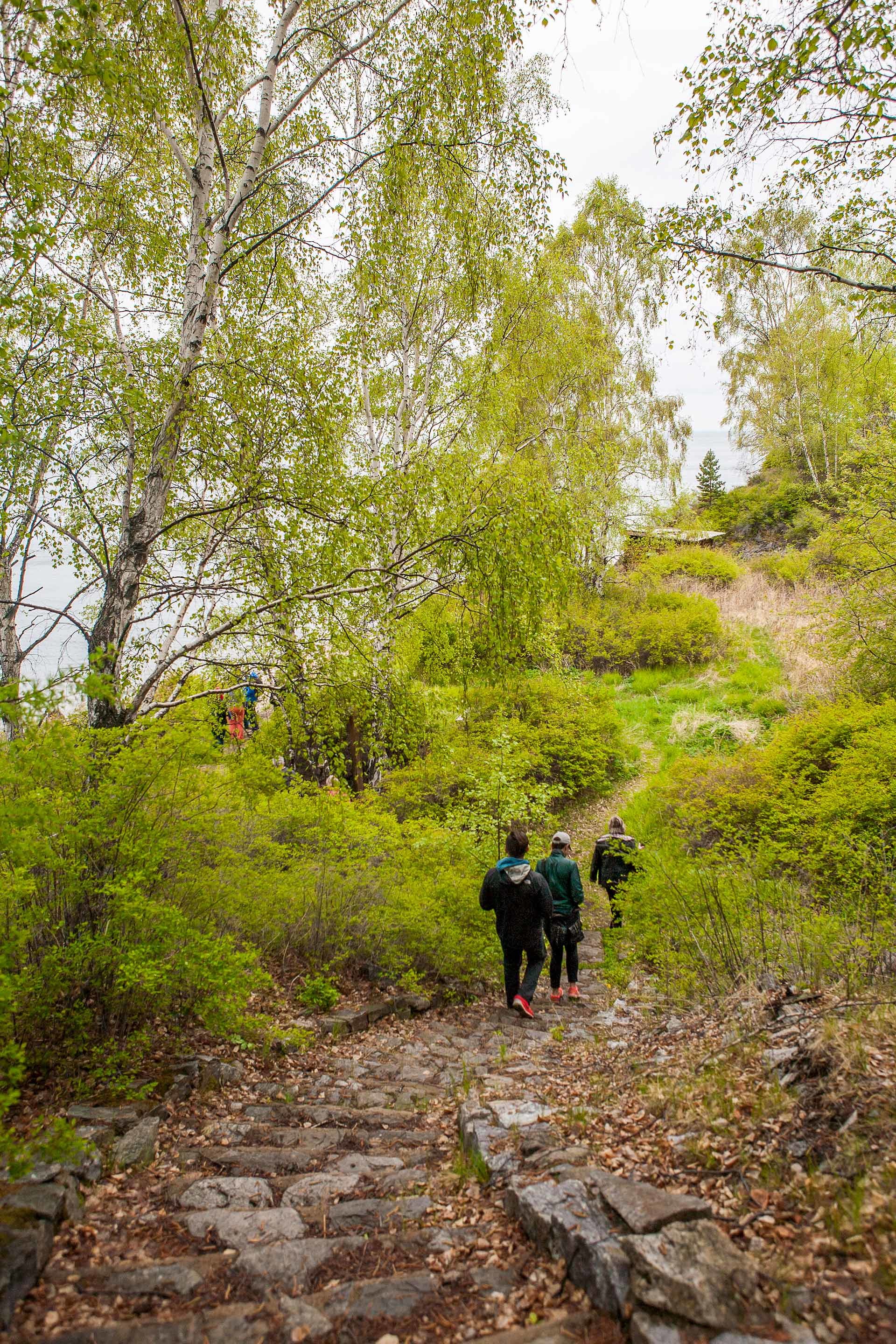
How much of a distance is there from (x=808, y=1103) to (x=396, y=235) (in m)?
7.50

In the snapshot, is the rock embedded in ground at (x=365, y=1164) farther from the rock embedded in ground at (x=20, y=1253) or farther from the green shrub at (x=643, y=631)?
the green shrub at (x=643, y=631)

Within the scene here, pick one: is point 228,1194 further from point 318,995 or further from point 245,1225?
point 318,995

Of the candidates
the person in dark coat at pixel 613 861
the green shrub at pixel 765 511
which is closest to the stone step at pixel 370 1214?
the person in dark coat at pixel 613 861

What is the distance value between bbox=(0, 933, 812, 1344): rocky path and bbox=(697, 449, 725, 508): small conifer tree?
3165 centimetres

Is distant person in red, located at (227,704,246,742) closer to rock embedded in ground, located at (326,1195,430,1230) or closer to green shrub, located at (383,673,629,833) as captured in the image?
green shrub, located at (383,673,629,833)

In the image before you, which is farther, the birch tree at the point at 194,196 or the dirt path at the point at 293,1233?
the birch tree at the point at 194,196

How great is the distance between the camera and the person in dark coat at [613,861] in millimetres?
7809

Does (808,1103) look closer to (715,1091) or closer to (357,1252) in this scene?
(715,1091)

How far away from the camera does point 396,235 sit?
6.54 m

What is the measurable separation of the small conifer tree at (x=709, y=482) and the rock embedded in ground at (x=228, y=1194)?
32.2m

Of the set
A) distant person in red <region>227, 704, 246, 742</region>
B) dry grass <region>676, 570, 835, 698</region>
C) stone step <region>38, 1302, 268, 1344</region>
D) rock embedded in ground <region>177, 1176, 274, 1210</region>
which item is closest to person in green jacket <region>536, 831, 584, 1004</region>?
distant person in red <region>227, 704, 246, 742</region>

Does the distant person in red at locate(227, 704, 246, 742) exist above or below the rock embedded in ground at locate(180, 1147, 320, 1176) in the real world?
above

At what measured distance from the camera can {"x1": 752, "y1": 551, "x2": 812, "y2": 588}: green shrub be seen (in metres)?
18.8

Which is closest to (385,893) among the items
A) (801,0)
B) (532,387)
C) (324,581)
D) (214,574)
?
(324,581)
